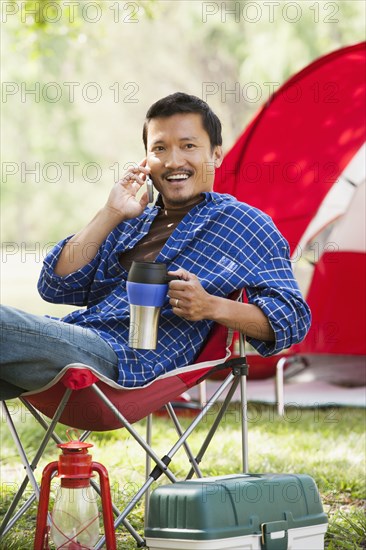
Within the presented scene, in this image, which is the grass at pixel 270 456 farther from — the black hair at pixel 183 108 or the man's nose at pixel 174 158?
the black hair at pixel 183 108

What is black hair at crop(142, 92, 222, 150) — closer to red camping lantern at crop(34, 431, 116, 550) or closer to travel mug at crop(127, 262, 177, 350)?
travel mug at crop(127, 262, 177, 350)

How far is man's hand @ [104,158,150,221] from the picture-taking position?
2861mm

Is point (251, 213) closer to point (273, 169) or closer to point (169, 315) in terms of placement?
point (169, 315)

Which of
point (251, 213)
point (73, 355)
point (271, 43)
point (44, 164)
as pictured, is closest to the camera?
point (73, 355)

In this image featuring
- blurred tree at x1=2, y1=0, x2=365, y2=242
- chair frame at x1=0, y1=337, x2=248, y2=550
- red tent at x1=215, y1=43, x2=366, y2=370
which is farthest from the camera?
blurred tree at x1=2, y1=0, x2=365, y2=242

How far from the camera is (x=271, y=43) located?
13.7 meters

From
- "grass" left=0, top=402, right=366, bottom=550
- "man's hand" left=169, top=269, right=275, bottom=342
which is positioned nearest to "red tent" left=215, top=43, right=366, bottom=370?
"grass" left=0, top=402, right=366, bottom=550

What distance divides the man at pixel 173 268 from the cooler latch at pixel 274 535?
0.57 m

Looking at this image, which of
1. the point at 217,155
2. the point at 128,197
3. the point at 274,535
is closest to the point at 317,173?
the point at 217,155

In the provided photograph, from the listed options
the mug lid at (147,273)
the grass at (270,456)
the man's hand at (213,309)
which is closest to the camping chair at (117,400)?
the man's hand at (213,309)

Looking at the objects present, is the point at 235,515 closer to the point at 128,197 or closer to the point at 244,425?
the point at 244,425

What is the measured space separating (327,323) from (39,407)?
2791mm

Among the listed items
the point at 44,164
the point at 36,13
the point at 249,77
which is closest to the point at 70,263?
the point at 36,13

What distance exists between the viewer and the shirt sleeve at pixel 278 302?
2.67 metres
